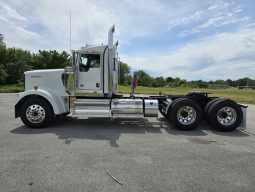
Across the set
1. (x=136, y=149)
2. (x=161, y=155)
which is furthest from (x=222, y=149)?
(x=136, y=149)

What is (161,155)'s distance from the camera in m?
5.04

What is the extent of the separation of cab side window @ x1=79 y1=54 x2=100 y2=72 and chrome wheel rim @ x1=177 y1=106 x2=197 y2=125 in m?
3.29

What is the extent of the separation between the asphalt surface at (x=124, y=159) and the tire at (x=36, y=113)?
0.29m

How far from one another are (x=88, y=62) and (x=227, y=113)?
5.14m

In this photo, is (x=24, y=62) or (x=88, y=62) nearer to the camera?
(x=88, y=62)

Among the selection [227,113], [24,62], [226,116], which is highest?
[24,62]

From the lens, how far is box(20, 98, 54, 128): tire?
7477 mm

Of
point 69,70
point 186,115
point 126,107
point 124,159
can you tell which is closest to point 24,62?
point 69,70

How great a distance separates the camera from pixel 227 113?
303 inches

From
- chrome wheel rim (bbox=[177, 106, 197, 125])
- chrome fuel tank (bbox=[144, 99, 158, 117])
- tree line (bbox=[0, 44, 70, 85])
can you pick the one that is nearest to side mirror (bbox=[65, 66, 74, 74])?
chrome fuel tank (bbox=[144, 99, 158, 117])

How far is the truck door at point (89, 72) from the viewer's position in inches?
313

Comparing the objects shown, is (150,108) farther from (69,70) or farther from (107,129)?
(69,70)

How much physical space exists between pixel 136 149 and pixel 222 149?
2.16 m

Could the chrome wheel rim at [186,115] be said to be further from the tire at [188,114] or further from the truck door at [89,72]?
the truck door at [89,72]
